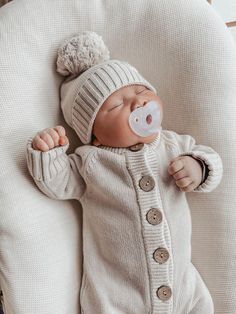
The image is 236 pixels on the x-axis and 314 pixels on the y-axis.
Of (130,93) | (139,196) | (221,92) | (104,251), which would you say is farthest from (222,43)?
(104,251)

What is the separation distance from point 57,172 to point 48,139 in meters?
0.07

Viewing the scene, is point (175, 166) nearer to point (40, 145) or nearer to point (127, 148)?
point (127, 148)

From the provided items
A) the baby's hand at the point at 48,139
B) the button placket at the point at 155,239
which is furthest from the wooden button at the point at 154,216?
the baby's hand at the point at 48,139

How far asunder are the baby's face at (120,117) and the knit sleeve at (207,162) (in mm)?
82

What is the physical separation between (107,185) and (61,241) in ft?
0.53

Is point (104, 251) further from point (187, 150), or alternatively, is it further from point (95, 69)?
point (95, 69)

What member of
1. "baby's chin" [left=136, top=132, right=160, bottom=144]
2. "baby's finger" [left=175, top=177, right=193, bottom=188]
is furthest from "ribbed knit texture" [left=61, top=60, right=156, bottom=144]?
"baby's finger" [left=175, top=177, right=193, bottom=188]

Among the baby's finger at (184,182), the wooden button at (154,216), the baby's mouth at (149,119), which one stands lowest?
the wooden button at (154,216)

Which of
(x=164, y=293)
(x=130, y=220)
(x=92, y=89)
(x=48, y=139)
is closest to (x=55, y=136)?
(x=48, y=139)

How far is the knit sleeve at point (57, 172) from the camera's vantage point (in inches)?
36.2

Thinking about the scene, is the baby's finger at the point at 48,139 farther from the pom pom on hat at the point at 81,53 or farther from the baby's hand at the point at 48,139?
the pom pom on hat at the point at 81,53

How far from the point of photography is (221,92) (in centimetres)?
102

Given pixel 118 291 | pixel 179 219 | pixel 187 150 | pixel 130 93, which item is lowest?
pixel 118 291

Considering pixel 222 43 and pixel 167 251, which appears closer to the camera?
pixel 167 251
